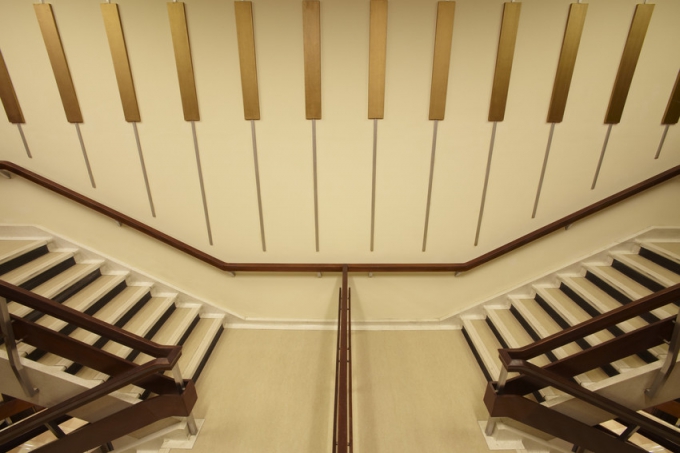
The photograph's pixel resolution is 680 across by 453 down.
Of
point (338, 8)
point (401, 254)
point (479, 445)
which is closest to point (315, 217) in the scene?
point (401, 254)

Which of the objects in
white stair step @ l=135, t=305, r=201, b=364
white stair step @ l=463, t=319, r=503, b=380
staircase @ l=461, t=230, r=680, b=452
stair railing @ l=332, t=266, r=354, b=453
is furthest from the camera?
white stair step @ l=135, t=305, r=201, b=364

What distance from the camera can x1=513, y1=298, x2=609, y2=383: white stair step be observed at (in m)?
2.31

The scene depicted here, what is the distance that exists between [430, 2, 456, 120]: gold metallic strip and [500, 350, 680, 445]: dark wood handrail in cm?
193

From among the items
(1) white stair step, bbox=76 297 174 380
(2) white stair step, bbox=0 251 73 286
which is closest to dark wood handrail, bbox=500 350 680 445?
(1) white stair step, bbox=76 297 174 380

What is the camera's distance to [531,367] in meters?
1.90

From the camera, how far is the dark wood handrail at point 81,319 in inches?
73.2

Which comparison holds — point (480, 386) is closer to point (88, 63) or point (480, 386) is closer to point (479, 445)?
point (479, 445)

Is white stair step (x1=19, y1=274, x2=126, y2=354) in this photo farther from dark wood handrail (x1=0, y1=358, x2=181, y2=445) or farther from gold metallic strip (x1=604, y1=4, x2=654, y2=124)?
gold metallic strip (x1=604, y1=4, x2=654, y2=124)

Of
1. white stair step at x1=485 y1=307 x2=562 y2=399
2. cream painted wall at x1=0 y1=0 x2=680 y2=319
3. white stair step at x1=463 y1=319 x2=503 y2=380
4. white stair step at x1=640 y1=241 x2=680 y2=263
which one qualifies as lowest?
white stair step at x1=463 y1=319 x2=503 y2=380

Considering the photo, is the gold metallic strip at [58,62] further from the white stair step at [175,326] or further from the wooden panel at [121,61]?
the white stair step at [175,326]

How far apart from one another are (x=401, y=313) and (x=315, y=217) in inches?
54.5

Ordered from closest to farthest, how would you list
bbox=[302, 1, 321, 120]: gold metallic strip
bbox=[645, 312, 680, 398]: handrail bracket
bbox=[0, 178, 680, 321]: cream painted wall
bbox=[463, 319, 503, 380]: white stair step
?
bbox=[645, 312, 680, 398]: handrail bracket, bbox=[302, 1, 321, 120]: gold metallic strip, bbox=[463, 319, 503, 380]: white stair step, bbox=[0, 178, 680, 321]: cream painted wall

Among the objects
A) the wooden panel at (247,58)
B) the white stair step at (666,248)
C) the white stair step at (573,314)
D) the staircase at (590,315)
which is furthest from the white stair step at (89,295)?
the white stair step at (666,248)

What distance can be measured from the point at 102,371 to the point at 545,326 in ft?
11.3
